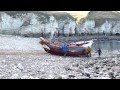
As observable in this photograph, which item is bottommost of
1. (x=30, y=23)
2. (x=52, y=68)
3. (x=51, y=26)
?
(x=51, y=26)

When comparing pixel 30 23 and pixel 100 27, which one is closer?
pixel 30 23

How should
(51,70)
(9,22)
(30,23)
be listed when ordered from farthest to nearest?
(30,23) < (9,22) < (51,70)

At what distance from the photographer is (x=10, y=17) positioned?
3816 cm

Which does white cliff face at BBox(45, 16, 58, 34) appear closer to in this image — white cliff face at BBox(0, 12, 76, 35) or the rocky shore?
white cliff face at BBox(0, 12, 76, 35)

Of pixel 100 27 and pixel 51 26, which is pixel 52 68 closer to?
pixel 51 26

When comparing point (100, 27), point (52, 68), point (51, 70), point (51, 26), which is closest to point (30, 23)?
point (51, 26)

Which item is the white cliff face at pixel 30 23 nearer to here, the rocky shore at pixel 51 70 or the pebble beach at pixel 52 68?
the pebble beach at pixel 52 68

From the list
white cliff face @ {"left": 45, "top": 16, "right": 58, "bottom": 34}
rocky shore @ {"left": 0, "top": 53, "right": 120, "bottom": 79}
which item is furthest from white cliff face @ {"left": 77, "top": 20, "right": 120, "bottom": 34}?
rocky shore @ {"left": 0, "top": 53, "right": 120, "bottom": 79}

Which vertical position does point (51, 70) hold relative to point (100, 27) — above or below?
above

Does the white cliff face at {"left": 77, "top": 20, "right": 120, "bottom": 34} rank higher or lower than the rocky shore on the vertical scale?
lower

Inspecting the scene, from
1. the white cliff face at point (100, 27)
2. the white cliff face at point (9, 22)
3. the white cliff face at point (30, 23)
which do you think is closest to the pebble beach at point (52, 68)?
the white cliff face at point (9, 22)

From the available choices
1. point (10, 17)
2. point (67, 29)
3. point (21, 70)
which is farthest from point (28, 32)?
point (21, 70)
